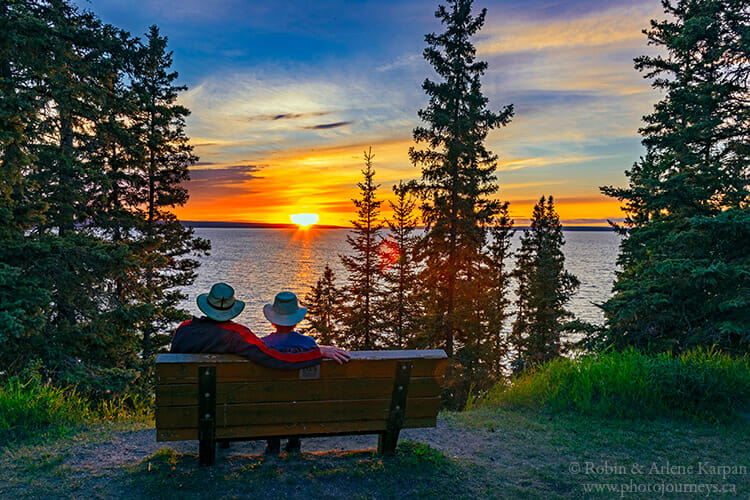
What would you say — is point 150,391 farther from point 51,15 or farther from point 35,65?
point 51,15

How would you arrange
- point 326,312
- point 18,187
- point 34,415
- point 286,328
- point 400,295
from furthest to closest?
point 326,312
point 400,295
point 18,187
point 34,415
point 286,328

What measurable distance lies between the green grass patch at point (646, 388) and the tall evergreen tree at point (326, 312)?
21.1m

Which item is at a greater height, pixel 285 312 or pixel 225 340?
pixel 285 312

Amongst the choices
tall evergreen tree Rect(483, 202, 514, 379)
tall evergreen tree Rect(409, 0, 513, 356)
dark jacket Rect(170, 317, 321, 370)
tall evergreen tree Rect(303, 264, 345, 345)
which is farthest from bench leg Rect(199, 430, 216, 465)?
tall evergreen tree Rect(303, 264, 345, 345)

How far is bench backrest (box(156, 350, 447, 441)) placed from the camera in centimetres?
320

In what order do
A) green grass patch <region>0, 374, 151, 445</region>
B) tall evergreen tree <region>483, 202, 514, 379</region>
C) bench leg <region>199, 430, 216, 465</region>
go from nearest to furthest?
bench leg <region>199, 430, 216, 465</region>
green grass patch <region>0, 374, 151, 445</region>
tall evergreen tree <region>483, 202, 514, 379</region>

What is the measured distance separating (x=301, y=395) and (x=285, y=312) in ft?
2.77

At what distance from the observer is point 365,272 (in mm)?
26109

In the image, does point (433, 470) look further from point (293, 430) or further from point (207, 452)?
point (207, 452)

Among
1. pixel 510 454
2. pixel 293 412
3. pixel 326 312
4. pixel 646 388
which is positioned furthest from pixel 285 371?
pixel 326 312

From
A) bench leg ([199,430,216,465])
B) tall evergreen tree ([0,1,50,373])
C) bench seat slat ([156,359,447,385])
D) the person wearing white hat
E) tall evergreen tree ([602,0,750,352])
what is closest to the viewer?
bench seat slat ([156,359,447,385])

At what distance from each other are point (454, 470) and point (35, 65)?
964cm

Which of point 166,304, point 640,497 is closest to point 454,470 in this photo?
point 640,497

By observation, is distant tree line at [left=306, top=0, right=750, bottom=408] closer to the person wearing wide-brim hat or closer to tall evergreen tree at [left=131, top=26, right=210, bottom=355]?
the person wearing wide-brim hat
